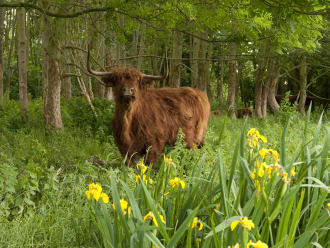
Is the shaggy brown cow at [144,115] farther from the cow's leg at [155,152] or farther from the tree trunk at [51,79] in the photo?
the tree trunk at [51,79]

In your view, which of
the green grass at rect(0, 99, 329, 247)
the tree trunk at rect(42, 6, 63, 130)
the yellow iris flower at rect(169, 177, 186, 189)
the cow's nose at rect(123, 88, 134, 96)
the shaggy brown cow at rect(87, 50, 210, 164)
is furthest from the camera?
the tree trunk at rect(42, 6, 63, 130)

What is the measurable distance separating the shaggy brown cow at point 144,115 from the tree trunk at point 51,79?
1.54 m

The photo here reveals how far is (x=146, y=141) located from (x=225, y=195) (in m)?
3.70

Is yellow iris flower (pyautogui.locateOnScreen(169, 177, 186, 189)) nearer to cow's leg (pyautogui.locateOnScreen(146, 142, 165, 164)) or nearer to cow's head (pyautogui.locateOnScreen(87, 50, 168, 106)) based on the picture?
cow's head (pyautogui.locateOnScreen(87, 50, 168, 106))

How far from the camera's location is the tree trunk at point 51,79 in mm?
6906

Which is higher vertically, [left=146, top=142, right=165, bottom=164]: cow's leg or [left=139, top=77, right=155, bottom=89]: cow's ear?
[left=139, top=77, right=155, bottom=89]: cow's ear

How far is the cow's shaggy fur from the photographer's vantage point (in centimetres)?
530

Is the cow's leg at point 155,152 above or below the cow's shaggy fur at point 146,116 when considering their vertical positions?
below

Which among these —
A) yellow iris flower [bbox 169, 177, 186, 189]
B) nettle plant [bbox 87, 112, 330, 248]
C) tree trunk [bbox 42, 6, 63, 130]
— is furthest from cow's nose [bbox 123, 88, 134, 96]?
yellow iris flower [bbox 169, 177, 186, 189]

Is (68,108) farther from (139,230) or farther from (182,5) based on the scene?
(139,230)

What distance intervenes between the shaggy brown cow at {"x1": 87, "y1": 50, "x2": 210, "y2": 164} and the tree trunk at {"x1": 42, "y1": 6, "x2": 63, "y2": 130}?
1541 mm

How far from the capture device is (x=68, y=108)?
356 inches

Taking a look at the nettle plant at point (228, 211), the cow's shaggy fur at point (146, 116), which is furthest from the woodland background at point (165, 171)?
the cow's shaggy fur at point (146, 116)

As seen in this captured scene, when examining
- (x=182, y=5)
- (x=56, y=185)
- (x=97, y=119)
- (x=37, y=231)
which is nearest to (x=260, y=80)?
(x=97, y=119)
